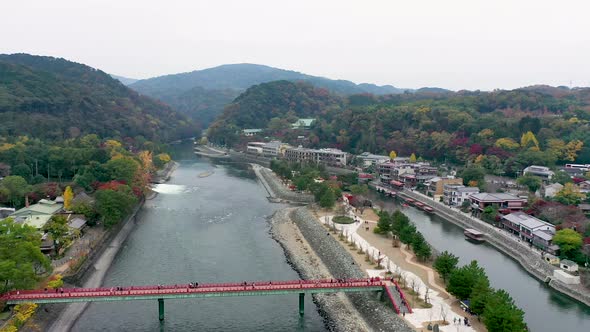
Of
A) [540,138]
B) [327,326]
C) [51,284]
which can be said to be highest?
[540,138]

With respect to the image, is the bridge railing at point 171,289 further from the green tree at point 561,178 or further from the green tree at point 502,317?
the green tree at point 561,178

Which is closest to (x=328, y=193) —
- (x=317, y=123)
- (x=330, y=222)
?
(x=330, y=222)

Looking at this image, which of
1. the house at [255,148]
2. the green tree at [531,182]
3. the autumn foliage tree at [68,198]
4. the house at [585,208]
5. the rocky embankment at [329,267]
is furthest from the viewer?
the house at [255,148]

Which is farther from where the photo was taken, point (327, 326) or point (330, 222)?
point (330, 222)

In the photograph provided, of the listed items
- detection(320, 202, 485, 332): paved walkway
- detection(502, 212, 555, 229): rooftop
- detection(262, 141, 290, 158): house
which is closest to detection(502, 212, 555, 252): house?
detection(502, 212, 555, 229): rooftop

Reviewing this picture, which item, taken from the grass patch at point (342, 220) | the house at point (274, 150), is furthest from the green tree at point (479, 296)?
the house at point (274, 150)

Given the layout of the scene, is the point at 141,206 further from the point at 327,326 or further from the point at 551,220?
the point at 551,220

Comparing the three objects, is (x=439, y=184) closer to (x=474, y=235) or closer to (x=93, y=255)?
(x=474, y=235)
